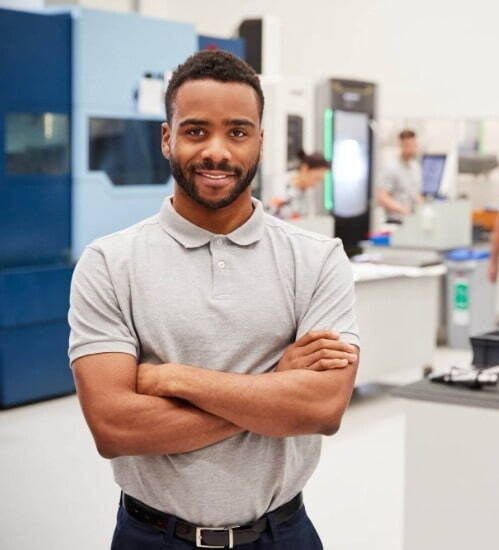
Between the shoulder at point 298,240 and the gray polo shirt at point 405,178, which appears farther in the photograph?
the gray polo shirt at point 405,178

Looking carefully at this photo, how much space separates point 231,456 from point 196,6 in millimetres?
11109

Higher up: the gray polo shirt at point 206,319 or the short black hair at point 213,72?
the short black hair at point 213,72

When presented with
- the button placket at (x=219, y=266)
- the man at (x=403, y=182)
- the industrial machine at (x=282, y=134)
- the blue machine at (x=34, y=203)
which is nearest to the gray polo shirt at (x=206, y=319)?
the button placket at (x=219, y=266)

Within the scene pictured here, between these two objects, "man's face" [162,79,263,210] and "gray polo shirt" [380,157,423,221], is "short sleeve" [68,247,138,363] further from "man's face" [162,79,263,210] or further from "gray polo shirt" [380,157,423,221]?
"gray polo shirt" [380,157,423,221]

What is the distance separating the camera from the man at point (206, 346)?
159 centimetres

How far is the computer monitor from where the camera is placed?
30.7ft

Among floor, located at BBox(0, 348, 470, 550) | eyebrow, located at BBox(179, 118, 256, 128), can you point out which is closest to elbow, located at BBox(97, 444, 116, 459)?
eyebrow, located at BBox(179, 118, 256, 128)

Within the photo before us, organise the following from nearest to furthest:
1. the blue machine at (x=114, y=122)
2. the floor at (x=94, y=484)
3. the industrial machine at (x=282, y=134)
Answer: the floor at (x=94, y=484), the blue machine at (x=114, y=122), the industrial machine at (x=282, y=134)

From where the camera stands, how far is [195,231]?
1.63 metres

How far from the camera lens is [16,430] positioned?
218 inches

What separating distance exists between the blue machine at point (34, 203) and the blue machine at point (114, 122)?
3.0 inches

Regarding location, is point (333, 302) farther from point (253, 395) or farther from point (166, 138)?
point (166, 138)

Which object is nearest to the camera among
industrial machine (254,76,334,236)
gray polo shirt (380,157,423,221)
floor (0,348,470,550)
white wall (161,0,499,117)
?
floor (0,348,470,550)

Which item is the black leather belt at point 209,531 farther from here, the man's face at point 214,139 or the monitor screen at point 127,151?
the monitor screen at point 127,151
